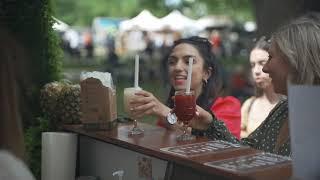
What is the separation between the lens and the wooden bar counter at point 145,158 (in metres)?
1.80

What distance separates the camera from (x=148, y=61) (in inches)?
835

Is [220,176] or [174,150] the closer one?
[220,176]

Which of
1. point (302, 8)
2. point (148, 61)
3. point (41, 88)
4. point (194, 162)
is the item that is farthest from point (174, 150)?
point (148, 61)

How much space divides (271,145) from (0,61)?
1.20 m

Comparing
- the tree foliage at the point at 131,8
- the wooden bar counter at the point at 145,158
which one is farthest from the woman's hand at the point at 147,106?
the tree foliage at the point at 131,8

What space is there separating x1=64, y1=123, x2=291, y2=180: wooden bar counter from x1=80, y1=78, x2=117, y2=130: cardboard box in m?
0.05

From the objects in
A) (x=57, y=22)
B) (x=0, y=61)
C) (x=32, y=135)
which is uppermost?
(x=57, y=22)

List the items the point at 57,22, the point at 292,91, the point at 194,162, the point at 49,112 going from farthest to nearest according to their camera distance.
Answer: the point at 57,22 → the point at 49,112 → the point at 194,162 → the point at 292,91

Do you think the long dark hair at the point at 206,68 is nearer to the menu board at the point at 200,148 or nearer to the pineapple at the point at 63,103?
the pineapple at the point at 63,103

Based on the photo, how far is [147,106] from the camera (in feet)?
7.86

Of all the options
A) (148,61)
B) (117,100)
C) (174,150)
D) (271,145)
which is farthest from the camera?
(148,61)

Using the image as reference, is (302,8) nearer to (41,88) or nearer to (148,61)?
(41,88)

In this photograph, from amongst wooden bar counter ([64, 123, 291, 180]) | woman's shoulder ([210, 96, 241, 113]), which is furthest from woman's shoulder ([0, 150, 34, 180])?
woman's shoulder ([210, 96, 241, 113])

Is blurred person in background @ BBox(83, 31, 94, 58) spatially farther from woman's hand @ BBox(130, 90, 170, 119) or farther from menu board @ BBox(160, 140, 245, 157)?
menu board @ BBox(160, 140, 245, 157)
